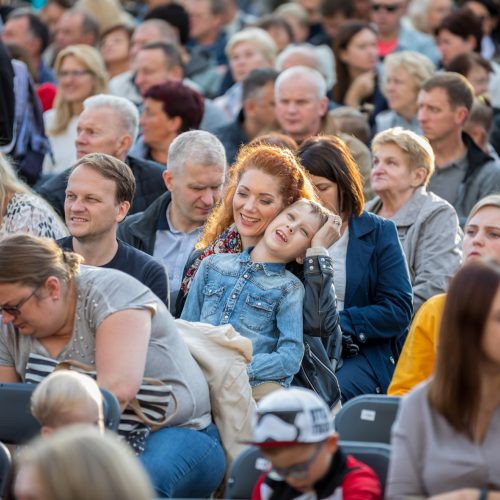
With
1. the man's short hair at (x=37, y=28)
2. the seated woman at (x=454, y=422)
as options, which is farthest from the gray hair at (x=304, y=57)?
the seated woman at (x=454, y=422)

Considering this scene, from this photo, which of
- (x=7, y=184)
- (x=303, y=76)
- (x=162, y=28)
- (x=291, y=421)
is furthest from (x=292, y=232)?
(x=162, y=28)

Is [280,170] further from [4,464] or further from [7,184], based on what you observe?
[4,464]

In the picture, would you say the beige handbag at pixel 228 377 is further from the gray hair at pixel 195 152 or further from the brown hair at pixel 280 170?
the gray hair at pixel 195 152

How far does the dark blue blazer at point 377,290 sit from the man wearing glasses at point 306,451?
6.88 feet

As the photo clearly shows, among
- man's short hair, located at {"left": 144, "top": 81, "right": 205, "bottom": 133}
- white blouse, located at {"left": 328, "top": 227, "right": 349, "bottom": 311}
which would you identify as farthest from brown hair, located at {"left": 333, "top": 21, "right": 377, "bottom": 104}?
white blouse, located at {"left": 328, "top": 227, "right": 349, "bottom": 311}

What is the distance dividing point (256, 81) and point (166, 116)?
1.07 meters

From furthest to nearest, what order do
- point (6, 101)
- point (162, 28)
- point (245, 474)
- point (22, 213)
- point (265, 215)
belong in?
point (162, 28), point (6, 101), point (22, 213), point (265, 215), point (245, 474)

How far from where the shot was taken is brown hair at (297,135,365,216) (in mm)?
5910

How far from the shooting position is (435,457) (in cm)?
367

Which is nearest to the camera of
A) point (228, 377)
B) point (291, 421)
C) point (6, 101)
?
point (291, 421)

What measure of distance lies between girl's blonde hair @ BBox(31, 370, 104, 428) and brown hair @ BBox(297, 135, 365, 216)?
89.0 inches

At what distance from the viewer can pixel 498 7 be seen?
1277 cm

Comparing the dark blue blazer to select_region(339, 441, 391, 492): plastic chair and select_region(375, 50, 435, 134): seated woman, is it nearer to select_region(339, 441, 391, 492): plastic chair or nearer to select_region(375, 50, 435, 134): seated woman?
select_region(339, 441, 391, 492): plastic chair

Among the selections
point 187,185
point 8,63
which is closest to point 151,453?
point 187,185
